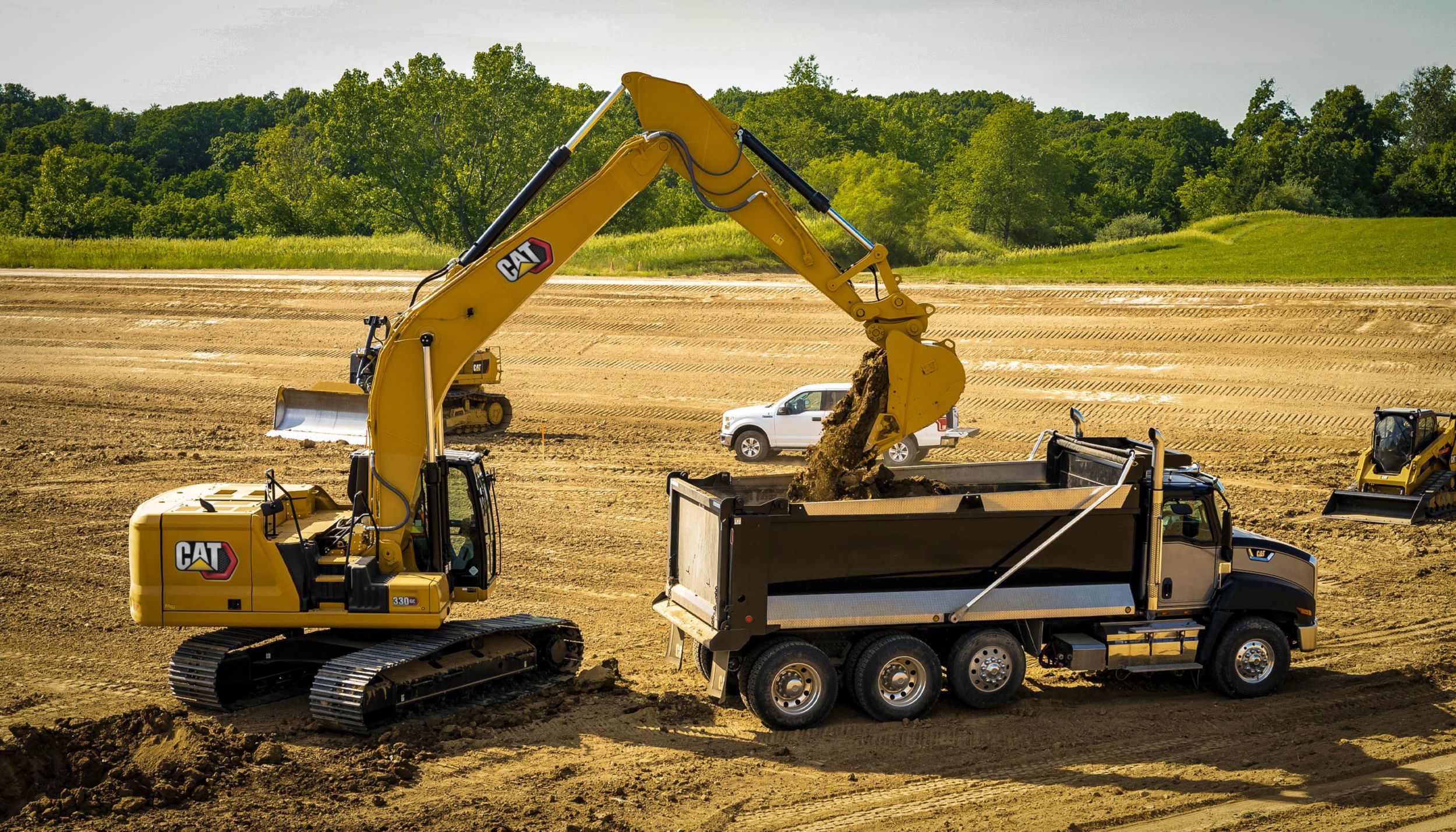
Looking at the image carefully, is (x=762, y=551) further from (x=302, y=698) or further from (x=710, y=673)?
(x=302, y=698)

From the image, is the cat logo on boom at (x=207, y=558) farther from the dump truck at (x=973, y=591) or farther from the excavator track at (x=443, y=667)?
the dump truck at (x=973, y=591)

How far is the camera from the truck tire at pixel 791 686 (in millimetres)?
10305

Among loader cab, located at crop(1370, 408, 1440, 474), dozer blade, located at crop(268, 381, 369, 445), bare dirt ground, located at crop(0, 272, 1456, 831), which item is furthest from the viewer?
dozer blade, located at crop(268, 381, 369, 445)

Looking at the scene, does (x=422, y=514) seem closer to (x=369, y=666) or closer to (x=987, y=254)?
(x=369, y=666)

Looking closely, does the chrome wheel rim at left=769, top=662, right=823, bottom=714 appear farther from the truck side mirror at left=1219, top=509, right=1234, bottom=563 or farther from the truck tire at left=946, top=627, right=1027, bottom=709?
the truck side mirror at left=1219, top=509, right=1234, bottom=563

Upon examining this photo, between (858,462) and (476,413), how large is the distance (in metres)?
15.5

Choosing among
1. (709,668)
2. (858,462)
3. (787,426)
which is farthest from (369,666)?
(787,426)

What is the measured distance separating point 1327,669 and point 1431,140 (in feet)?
308

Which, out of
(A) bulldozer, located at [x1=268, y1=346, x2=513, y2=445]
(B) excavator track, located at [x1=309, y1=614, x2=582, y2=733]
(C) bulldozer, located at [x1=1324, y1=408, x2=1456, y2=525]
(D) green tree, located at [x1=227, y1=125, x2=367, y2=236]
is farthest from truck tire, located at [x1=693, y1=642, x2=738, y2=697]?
(D) green tree, located at [x1=227, y1=125, x2=367, y2=236]

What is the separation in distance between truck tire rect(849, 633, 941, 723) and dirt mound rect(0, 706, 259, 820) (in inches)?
197

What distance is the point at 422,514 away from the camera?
1092 cm

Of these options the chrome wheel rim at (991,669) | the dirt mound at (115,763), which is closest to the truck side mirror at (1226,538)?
the chrome wheel rim at (991,669)

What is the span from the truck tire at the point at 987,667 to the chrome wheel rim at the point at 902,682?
354 millimetres

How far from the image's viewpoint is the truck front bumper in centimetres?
1166
